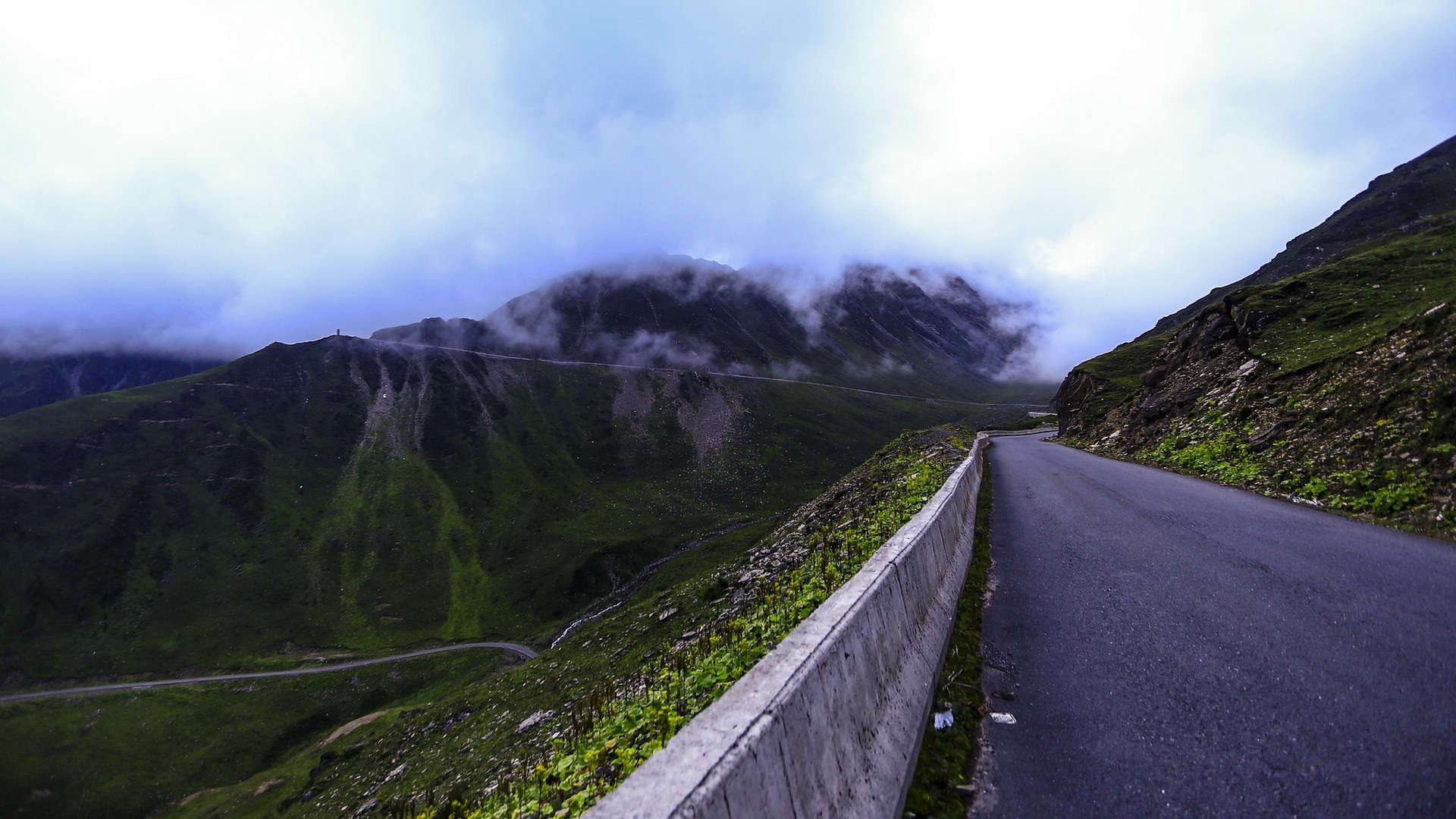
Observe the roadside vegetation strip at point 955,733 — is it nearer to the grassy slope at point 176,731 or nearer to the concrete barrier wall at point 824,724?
the concrete barrier wall at point 824,724

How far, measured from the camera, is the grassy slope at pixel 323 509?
108 metres

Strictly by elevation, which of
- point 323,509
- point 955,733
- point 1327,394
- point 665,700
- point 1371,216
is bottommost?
point 323,509

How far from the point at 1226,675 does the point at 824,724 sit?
203 inches

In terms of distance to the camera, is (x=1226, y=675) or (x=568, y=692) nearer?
(x=1226, y=675)

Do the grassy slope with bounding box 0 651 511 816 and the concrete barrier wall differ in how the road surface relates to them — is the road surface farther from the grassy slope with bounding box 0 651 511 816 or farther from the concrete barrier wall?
the concrete barrier wall

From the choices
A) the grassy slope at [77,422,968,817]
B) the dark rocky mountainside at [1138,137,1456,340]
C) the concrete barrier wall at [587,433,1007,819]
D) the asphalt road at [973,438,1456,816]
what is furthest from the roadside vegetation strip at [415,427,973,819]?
the dark rocky mountainside at [1138,137,1456,340]

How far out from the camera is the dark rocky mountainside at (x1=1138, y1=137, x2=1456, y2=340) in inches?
4865

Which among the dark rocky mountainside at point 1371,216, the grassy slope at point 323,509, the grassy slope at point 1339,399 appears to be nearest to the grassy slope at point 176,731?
the grassy slope at point 323,509

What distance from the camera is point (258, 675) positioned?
94.6 m

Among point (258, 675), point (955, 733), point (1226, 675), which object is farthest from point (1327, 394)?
point (258, 675)

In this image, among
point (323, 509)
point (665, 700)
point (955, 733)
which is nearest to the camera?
point (955, 733)

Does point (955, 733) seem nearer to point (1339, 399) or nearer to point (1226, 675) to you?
point (1226, 675)

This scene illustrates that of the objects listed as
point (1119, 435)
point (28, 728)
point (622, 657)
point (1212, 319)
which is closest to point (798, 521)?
point (622, 657)

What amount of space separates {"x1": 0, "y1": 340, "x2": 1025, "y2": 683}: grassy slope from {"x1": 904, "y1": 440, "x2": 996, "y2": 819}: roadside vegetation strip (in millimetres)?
A: 109544
